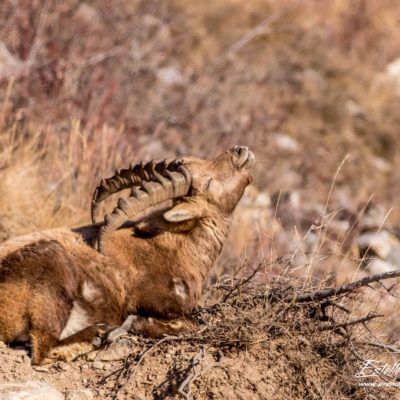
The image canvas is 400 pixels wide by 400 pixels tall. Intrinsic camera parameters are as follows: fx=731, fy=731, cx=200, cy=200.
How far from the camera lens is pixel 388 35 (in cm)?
2177

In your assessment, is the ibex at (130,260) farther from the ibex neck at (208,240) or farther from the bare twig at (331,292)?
the bare twig at (331,292)

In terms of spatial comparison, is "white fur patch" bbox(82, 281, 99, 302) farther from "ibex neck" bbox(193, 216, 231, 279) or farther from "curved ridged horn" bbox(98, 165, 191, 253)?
"ibex neck" bbox(193, 216, 231, 279)

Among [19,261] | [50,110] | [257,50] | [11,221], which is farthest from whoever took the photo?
[257,50]

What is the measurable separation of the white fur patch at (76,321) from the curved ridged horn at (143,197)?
50 cm

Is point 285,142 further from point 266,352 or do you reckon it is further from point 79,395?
point 79,395

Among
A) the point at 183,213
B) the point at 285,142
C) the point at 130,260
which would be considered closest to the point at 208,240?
the point at 183,213

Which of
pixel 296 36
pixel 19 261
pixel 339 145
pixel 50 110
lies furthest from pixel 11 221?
pixel 296 36

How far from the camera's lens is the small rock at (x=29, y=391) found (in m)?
4.92

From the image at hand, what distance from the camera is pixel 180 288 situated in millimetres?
5992

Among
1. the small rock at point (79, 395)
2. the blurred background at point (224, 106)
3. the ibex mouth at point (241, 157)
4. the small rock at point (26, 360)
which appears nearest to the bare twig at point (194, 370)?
the small rock at point (79, 395)

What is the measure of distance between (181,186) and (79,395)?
1.87m

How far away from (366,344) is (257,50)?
14943mm

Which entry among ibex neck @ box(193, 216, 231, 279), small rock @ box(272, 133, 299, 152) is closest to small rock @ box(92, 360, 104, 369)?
ibex neck @ box(193, 216, 231, 279)

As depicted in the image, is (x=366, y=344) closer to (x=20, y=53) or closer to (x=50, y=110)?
(x=50, y=110)
